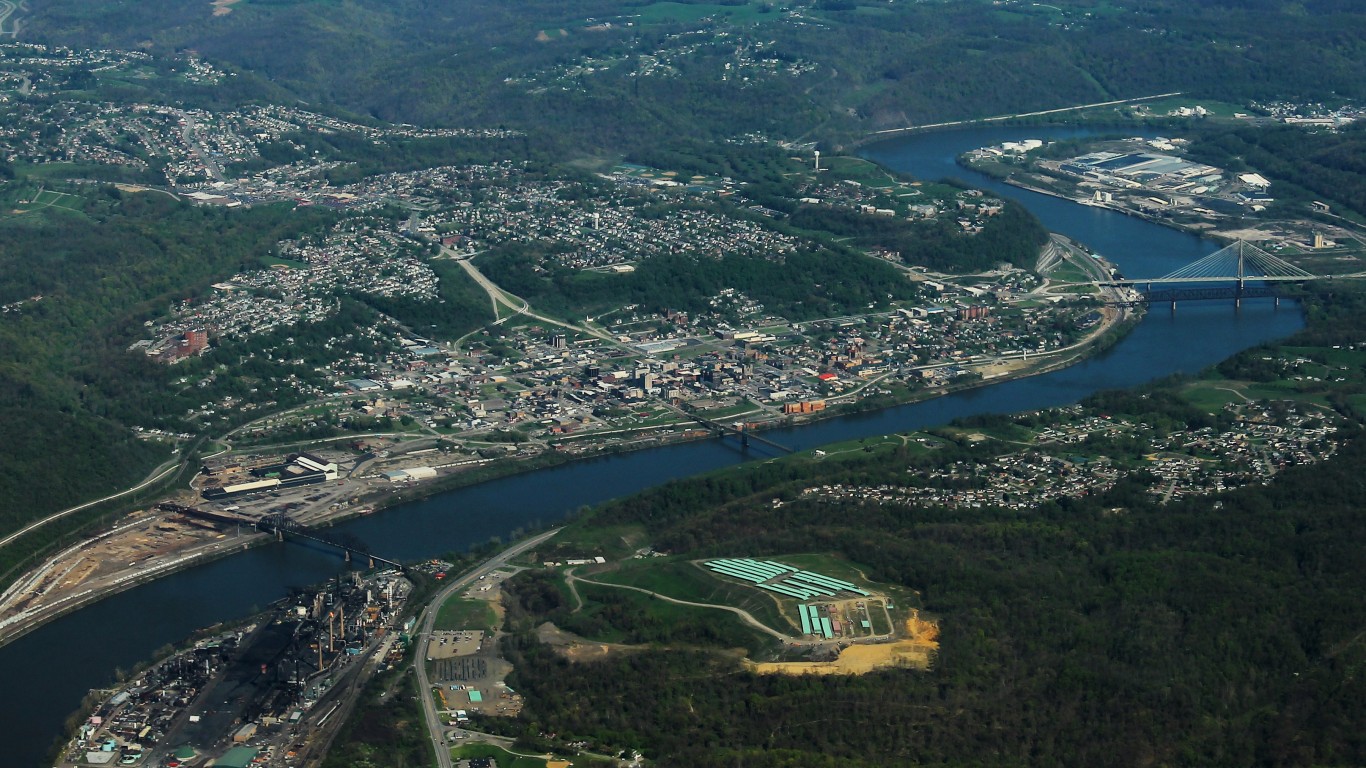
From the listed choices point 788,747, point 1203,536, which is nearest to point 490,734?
point 788,747

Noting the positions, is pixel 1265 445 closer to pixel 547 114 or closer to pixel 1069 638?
pixel 1069 638

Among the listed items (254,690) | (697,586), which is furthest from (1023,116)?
(254,690)

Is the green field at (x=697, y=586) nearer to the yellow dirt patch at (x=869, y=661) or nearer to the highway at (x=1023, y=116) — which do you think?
the yellow dirt patch at (x=869, y=661)

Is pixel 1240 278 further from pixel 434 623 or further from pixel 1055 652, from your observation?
pixel 434 623

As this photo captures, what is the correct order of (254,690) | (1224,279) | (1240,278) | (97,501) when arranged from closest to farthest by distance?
(254,690), (97,501), (1240,278), (1224,279)

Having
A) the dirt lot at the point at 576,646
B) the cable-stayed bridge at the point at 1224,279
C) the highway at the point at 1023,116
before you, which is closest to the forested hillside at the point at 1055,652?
the dirt lot at the point at 576,646

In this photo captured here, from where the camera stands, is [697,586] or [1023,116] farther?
[1023,116]
